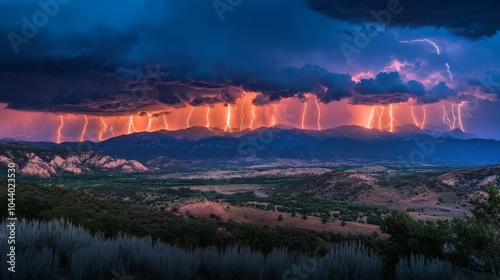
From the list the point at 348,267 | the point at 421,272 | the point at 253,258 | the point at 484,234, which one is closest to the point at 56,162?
the point at 253,258

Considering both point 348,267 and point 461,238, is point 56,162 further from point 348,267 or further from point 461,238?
point 348,267

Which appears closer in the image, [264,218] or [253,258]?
[253,258]

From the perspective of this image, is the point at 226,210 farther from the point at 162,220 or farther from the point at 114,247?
Result: the point at 114,247

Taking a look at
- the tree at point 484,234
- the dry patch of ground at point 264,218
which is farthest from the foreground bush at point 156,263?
the dry patch of ground at point 264,218

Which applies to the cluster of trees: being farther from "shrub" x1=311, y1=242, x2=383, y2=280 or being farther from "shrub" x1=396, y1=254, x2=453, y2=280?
"shrub" x1=311, y1=242, x2=383, y2=280

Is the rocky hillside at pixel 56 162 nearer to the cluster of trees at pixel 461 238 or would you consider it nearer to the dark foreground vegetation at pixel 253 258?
the dark foreground vegetation at pixel 253 258

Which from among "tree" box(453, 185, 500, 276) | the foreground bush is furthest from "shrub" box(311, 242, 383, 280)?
"tree" box(453, 185, 500, 276)
